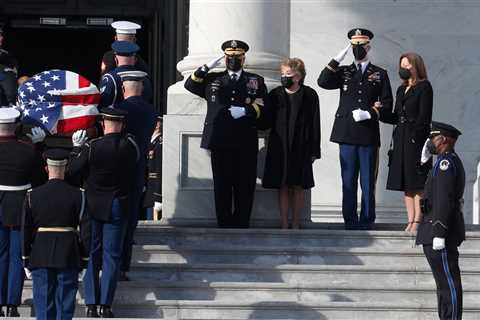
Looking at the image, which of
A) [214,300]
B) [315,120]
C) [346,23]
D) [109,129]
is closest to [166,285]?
[214,300]

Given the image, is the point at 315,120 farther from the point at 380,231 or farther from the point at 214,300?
the point at 214,300

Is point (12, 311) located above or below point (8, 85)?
below

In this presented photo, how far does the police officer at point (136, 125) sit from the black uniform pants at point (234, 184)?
3.77 feet

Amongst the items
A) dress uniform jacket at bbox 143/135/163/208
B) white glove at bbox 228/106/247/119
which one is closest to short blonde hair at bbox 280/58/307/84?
white glove at bbox 228/106/247/119

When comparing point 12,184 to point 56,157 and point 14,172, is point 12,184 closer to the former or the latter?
point 14,172

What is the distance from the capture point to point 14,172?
14500mm

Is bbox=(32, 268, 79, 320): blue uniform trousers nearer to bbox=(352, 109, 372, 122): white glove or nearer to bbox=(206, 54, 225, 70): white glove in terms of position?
bbox=(206, 54, 225, 70): white glove

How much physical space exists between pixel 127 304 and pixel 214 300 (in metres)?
0.74

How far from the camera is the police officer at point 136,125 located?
1491cm

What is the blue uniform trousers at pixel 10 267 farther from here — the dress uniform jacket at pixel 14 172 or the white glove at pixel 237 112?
the white glove at pixel 237 112

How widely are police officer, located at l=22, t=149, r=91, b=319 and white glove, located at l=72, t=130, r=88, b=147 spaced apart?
4.14 feet

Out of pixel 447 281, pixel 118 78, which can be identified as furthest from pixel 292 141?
pixel 447 281

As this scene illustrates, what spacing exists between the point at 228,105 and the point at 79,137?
202 cm

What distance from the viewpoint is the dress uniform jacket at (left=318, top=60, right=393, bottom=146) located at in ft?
54.6
